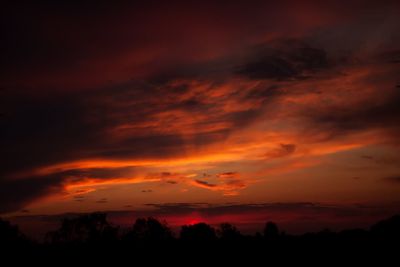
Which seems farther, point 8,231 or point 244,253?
point 8,231

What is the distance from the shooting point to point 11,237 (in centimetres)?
7738

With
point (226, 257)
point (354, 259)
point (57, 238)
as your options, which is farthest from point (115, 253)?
point (57, 238)

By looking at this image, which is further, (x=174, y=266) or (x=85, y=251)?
(x=85, y=251)

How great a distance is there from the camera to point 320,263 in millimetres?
46812

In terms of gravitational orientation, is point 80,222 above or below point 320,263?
above

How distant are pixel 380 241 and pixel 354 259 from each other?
791 cm

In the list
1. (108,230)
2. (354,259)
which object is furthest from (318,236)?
(108,230)

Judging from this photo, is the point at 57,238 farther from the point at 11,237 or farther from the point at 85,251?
the point at 85,251

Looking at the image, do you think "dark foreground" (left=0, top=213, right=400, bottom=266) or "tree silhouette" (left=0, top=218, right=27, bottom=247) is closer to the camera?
"dark foreground" (left=0, top=213, right=400, bottom=266)

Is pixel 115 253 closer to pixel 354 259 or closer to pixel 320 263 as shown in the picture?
pixel 320 263

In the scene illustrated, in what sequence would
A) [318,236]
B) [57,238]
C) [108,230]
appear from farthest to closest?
[108,230] → [57,238] → [318,236]

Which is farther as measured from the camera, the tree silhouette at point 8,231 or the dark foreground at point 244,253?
the tree silhouette at point 8,231

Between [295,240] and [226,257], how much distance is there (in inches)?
507

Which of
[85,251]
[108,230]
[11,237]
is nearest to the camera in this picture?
[85,251]
